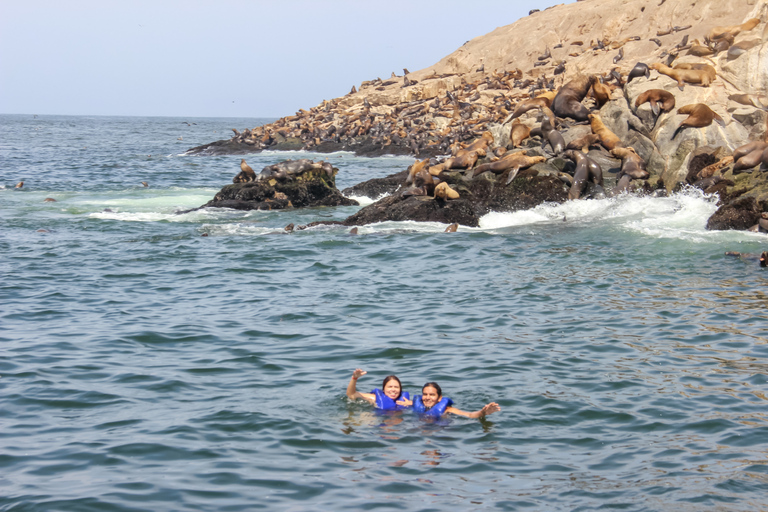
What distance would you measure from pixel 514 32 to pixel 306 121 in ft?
65.5

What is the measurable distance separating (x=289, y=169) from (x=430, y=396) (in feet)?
62.6

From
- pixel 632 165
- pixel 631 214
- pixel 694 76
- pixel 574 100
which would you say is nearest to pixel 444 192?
pixel 631 214

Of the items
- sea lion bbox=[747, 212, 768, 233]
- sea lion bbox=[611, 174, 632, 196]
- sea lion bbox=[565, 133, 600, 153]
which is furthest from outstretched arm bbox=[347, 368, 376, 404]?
sea lion bbox=[565, 133, 600, 153]

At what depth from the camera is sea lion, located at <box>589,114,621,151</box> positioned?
22.6 metres

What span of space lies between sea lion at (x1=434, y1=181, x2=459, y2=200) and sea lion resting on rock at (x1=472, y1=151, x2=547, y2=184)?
1.21 metres

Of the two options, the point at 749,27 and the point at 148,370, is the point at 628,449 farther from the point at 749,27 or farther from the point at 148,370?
the point at 749,27

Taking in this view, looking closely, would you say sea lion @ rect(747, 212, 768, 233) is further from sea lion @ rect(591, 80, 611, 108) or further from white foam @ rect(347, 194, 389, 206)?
white foam @ rect(347, 194, 389, 206)

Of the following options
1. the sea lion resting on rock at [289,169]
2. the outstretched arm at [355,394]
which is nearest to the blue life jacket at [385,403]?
the outstretched arm at [355,394]

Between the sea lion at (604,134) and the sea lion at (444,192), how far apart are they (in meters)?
5.11

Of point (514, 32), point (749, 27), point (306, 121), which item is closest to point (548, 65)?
point (514, 32)

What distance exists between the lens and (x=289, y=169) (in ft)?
87.1

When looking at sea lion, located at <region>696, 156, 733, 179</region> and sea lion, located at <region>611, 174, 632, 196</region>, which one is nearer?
sea lion, located at <region>696, 156, 733, 179</region>

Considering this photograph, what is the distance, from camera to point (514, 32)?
67062 mm

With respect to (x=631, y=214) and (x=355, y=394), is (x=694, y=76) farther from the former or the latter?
(x=355, y=394)
